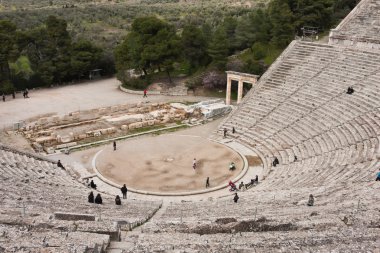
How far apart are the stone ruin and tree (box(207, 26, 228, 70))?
21.4ft

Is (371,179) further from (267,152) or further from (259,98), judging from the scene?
(259,98)

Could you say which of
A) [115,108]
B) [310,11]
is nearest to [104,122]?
[115,108]

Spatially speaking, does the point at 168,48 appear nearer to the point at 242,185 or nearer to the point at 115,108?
the point at 115,108

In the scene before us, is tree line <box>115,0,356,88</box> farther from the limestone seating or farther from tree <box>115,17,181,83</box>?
the limestone seating

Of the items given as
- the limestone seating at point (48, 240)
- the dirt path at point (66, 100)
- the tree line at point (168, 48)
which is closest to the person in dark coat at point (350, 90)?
the tree line at point (168, 48)

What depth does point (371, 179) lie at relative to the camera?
15.3 meters

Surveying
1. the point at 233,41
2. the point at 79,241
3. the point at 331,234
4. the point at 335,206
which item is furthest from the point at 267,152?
the point at 233,41

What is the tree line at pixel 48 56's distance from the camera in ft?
140

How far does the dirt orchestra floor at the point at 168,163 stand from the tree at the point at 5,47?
19967 mm

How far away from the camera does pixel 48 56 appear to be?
44625 mm

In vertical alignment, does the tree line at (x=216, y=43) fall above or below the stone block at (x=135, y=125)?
above

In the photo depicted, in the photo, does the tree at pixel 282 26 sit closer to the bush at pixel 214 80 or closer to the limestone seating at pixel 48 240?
the bush at pixel 214 80

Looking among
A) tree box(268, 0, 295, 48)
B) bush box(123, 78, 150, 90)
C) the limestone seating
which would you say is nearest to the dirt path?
bush box(123, 78, 150, 90)

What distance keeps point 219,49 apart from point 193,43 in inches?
155
